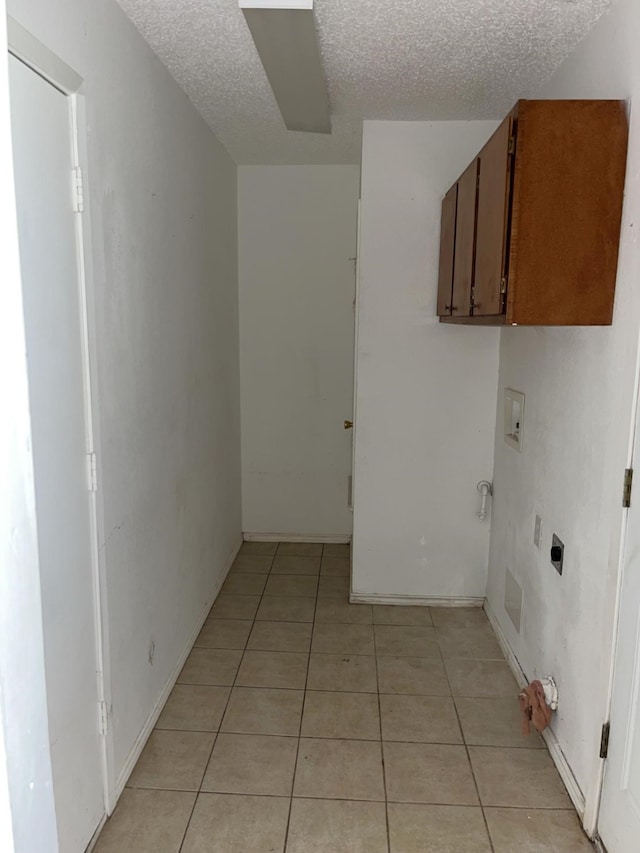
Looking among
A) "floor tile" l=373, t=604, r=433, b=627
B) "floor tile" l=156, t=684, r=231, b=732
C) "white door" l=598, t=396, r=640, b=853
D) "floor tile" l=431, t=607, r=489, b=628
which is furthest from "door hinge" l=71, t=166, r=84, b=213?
"floor tile" l=431, t=607, r=489, b=628

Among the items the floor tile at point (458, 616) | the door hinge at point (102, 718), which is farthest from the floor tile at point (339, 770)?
the floor tile at point (458, 616)

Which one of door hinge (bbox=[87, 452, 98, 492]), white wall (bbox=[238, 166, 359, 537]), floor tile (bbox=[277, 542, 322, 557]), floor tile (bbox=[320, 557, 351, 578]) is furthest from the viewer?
floor tile (bbox=[277, 542, 322, 557])

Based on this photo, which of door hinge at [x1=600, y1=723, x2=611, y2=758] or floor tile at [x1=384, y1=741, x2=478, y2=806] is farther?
floor tile at [x1=384, y1=741, x2=478, y2=806]

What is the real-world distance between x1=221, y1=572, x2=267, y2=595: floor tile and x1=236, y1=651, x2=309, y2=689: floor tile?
726 millimetres

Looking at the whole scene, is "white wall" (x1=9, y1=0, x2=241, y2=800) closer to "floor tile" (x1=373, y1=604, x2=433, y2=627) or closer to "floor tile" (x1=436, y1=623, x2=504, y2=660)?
"floor tile" (x1=373, y1=604, x2=433, y2=627)

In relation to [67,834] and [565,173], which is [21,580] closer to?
[67,834]

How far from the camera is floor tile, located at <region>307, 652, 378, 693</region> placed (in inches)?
109

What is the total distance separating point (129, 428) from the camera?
2186 millimetres

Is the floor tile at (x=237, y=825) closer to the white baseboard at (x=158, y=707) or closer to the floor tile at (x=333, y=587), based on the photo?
the white baseboard at (x=158, y=707)

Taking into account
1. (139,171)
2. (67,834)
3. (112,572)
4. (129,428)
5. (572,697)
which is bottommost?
(67,834)

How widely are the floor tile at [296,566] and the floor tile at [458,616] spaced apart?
88 centimetres

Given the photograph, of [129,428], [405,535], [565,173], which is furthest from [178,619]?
[565,173]

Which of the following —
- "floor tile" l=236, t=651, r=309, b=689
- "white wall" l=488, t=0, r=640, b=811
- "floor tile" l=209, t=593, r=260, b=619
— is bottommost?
"floor tile" l=236, t=651, r=309, b=689

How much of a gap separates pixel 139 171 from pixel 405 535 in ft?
7.63
